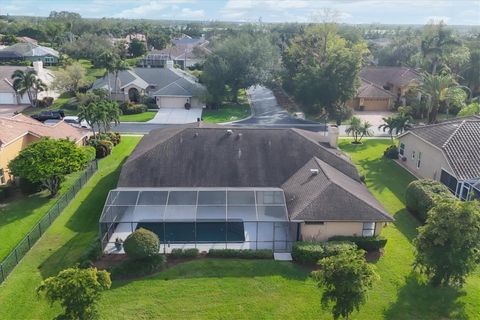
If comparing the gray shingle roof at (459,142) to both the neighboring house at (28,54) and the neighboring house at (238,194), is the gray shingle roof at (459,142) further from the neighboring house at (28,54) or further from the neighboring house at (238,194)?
the neighboring house at (28,54)

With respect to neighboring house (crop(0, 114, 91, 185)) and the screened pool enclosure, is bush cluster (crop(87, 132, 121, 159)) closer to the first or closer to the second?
neighboring house (crop(0, 114, 91, 185))

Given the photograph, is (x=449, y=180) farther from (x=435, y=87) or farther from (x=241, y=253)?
(x=435, y=87)

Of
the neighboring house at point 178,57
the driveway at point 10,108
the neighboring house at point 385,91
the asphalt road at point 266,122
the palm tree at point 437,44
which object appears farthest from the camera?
the neighboring house at point 178,57

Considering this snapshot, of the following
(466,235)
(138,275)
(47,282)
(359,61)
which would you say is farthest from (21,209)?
(359,61)

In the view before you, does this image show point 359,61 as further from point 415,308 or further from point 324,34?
point 415,308

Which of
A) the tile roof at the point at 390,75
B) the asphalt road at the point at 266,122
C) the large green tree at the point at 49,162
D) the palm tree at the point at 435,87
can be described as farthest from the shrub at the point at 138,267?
the tile roof at the point at 390,75

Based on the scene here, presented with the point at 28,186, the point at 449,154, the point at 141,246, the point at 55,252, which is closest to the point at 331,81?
the point at 449,154
